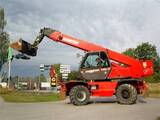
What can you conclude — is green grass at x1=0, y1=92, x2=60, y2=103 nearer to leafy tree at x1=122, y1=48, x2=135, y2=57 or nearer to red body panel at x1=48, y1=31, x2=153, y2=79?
red body panel at x1=48, y1=31, x2=153, y2=79

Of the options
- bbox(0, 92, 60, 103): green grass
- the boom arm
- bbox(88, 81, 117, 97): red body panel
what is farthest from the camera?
bbox(0, 92, 60, 103): green grass

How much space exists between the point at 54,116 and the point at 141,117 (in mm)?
4032

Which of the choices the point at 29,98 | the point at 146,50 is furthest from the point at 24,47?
the point at 146,50

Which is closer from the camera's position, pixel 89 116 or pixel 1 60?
pixel 89 116

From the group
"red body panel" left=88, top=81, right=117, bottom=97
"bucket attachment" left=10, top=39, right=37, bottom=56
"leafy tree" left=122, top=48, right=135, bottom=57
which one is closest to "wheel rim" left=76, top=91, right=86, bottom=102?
"red body panel" left=88, top=81, right=117, bottom=97

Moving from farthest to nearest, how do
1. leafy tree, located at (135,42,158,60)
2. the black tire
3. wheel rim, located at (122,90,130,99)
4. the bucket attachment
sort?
1. leafy tree, located at (135,42,158,60)
2. the bucket attachment
3. the black tire
4. wheel rim, located at (122,90,130,99)

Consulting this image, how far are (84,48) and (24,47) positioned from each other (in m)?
4.38

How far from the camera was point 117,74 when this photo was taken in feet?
87.5

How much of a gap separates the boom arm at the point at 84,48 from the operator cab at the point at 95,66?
1.75ft

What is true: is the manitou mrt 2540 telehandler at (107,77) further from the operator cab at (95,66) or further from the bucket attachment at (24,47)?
the bucket attachment at (24,47)

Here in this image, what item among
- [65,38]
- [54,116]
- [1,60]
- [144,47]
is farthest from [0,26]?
[54,116]

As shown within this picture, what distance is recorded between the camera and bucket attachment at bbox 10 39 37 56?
29.2 meters

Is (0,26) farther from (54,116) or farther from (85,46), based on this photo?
(54,116)

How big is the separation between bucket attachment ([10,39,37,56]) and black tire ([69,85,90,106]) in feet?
16.7
